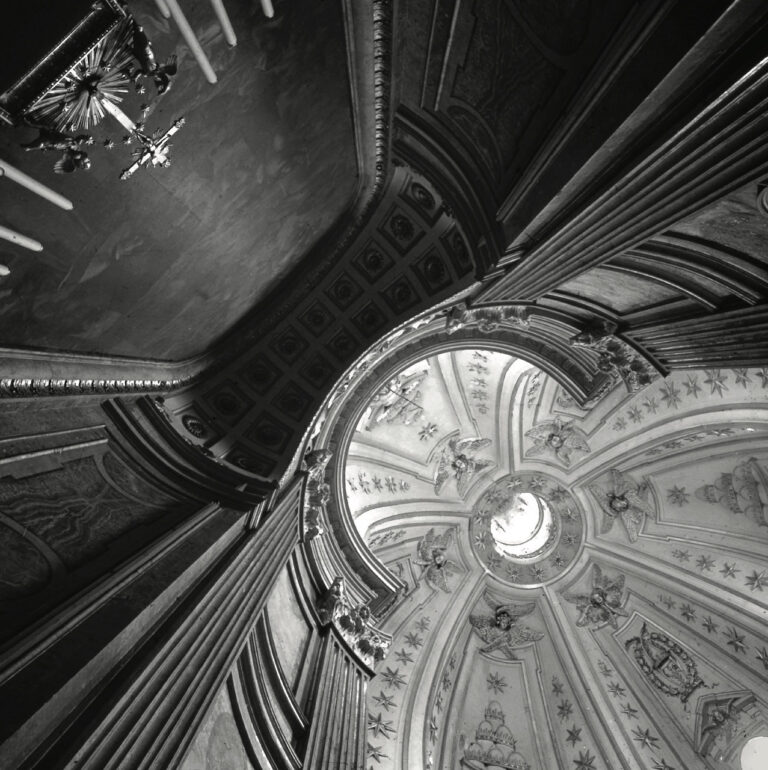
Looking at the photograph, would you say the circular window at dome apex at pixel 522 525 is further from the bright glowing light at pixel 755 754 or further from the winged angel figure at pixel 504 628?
the bright glowing light at pixel 755 754

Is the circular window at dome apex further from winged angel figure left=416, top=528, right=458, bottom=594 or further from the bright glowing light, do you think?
the bright glowing light

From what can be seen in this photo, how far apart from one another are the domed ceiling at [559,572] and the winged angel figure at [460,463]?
0.16 feet

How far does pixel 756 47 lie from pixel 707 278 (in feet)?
11.5

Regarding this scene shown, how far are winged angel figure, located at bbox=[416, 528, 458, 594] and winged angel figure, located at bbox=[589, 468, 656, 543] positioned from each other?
473 cm

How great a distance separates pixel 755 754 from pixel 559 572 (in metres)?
6.07

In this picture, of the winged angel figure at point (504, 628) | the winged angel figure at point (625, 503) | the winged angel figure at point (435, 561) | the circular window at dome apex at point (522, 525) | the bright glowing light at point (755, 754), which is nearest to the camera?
the bright glowing light at point (755, 754)

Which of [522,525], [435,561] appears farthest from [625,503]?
[435,561]

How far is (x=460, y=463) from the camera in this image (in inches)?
650

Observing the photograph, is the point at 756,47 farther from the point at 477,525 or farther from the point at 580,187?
the point at 477,525

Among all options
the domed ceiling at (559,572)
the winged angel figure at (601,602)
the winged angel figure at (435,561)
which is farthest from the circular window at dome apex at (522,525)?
the winged angel figure at (435,561)

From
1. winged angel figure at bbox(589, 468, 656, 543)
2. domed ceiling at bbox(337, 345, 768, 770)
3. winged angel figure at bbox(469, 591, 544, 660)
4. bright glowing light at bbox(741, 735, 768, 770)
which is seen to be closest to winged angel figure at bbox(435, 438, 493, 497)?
domed ceiling at bbox(337, 345, 768, 770)

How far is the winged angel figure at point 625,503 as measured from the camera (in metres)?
15.5

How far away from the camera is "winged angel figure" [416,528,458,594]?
15617 millimetres

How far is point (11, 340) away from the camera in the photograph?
4.96 m
